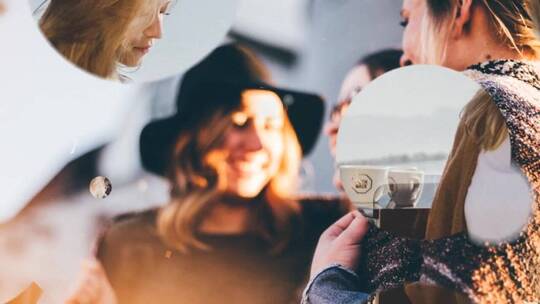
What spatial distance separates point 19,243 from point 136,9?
567 mm

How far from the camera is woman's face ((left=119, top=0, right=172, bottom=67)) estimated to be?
1.45m

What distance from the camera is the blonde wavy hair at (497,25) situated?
1.59 meters

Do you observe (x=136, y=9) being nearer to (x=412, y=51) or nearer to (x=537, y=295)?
(x=412, y=51)

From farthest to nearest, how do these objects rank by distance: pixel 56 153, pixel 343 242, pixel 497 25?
pixel 497 25 → pixel 343 242 → pixel 56 153

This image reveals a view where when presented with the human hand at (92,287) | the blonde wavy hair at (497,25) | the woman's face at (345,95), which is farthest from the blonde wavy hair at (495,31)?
the human hand at (92,287)

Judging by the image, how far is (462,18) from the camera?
1.61 meters

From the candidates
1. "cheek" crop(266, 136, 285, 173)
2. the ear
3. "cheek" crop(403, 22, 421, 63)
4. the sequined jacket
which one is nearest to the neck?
"cheek" crop(266, 136, 285, 173)

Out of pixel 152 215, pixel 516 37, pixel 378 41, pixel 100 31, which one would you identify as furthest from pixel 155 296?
pixel 516 37

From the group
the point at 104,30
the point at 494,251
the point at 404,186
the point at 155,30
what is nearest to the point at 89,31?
the point at 104,30

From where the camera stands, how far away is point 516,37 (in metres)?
1.64

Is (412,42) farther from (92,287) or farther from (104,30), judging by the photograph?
(92,287)

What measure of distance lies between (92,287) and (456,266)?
820 millimetres
